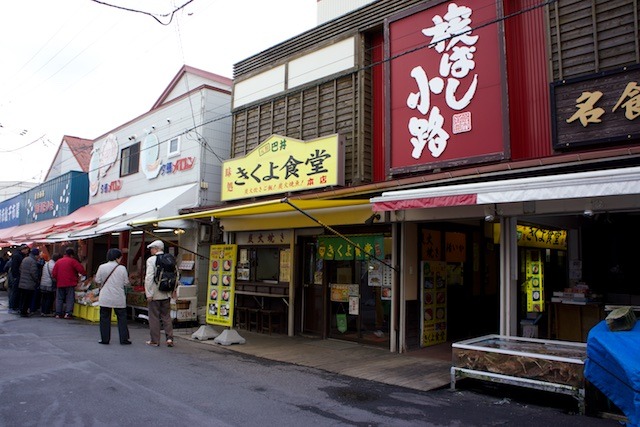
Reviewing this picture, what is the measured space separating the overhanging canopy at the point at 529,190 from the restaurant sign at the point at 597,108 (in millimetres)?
1478

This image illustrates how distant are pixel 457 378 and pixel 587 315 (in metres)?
3.48

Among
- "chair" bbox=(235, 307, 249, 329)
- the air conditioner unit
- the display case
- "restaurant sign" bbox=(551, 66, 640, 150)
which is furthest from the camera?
the air conditioner unit

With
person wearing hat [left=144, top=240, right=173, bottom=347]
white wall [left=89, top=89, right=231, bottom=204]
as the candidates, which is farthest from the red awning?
person wearing hat [left=144, top=240, right=173, bottom=347]

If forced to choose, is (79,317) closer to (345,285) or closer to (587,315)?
(345,285)

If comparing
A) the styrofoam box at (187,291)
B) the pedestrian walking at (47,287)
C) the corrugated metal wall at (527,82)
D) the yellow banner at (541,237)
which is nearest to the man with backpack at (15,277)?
the pedestrian walking at (47,287)

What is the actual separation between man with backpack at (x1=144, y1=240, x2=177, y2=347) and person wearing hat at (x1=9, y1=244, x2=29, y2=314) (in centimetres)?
681

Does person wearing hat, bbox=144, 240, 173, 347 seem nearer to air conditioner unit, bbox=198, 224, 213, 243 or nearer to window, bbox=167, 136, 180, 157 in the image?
air conditioner unit, bbox=198, 224, 213, 243

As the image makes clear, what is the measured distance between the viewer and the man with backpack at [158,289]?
30.5 ft

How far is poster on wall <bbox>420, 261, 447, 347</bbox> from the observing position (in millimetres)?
10055

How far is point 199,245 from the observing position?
13688mm

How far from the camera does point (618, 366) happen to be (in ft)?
15.1

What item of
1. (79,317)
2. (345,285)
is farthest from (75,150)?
(345,285)

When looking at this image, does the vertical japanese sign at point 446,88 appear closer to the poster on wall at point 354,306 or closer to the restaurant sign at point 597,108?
the restaurant sign at point 597,108

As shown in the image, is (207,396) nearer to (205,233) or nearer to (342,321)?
(342,321)
